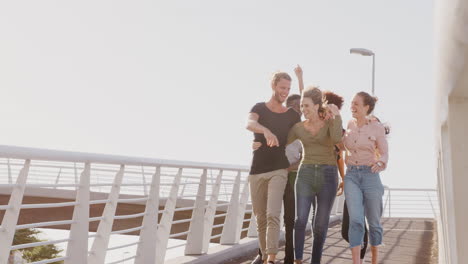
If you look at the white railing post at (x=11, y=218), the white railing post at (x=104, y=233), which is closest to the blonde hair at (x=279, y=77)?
the white railing post at (x=104, y=233)

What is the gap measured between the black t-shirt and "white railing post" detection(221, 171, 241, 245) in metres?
3.60

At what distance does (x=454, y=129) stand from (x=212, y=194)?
6519mm

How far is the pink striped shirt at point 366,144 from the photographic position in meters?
6.93

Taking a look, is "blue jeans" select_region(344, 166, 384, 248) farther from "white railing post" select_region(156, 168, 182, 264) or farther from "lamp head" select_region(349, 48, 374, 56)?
"lamp head" select_region(349, 48, 374, 56)

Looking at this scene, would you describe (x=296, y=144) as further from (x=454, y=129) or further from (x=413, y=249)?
(x=413, y=249)

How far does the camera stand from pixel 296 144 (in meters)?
7.42

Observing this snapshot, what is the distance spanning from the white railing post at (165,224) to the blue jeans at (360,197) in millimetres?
1966

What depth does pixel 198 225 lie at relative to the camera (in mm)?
8961

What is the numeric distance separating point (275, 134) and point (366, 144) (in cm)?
83

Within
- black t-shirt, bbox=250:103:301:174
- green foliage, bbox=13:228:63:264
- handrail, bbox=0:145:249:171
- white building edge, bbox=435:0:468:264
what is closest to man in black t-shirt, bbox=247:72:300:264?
black t-shirt, bbox=250:103:301:174

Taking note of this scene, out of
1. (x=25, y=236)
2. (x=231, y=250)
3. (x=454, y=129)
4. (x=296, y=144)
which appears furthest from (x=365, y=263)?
(x=25, y=236)

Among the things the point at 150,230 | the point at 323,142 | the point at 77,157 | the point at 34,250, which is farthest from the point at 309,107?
the point at 34,250

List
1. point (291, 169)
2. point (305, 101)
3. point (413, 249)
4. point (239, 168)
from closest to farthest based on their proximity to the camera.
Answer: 1. point (305, 101)
2. point (291, 169)
3. point (239, 168)
4. point (413, 249)

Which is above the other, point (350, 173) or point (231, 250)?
point (350, 173)
